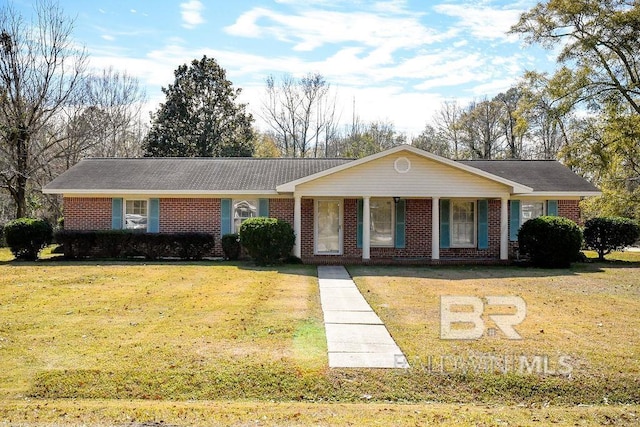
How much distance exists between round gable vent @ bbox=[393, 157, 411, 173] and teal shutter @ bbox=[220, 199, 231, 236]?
19.3ft

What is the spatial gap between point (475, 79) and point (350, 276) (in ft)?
54.6

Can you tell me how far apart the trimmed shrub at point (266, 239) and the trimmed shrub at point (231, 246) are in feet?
5.03

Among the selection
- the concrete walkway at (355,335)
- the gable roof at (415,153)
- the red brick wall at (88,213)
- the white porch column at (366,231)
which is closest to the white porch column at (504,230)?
the gable roof at (415,153)

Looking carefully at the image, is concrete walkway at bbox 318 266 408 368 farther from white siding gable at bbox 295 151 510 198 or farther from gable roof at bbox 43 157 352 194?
gable roof at bbox 43 157 352 194

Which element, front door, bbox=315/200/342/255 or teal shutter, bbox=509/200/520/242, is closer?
front door, bbox=315/200/342/255

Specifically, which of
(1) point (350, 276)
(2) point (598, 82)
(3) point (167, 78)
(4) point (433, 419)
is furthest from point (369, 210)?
(3) point (167, 78)

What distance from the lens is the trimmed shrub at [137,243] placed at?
17.4 metres

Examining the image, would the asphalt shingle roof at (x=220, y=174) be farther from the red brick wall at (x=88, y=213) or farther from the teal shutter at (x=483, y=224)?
the teal shutter at (x=483, y=224)

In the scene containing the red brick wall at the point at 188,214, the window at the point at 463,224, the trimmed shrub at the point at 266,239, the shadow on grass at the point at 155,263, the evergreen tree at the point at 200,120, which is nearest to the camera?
the shadow on grass at the point at 155,263

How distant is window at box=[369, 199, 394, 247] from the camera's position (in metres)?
18.3

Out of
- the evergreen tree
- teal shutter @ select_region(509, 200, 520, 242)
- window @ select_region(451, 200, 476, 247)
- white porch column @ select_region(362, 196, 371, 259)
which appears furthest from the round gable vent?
the evergreen tree

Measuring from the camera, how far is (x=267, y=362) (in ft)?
19.2

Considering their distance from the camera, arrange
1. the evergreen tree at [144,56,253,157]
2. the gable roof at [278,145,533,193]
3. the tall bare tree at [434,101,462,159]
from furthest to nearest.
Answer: the tall bare tree at [434,101,462,159] → the evergreen tree at [144,56,253,157] → the gable roof at [278,145,533,193]

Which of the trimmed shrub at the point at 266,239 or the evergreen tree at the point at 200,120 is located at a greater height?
the evergreen tree at the point at 200,120
